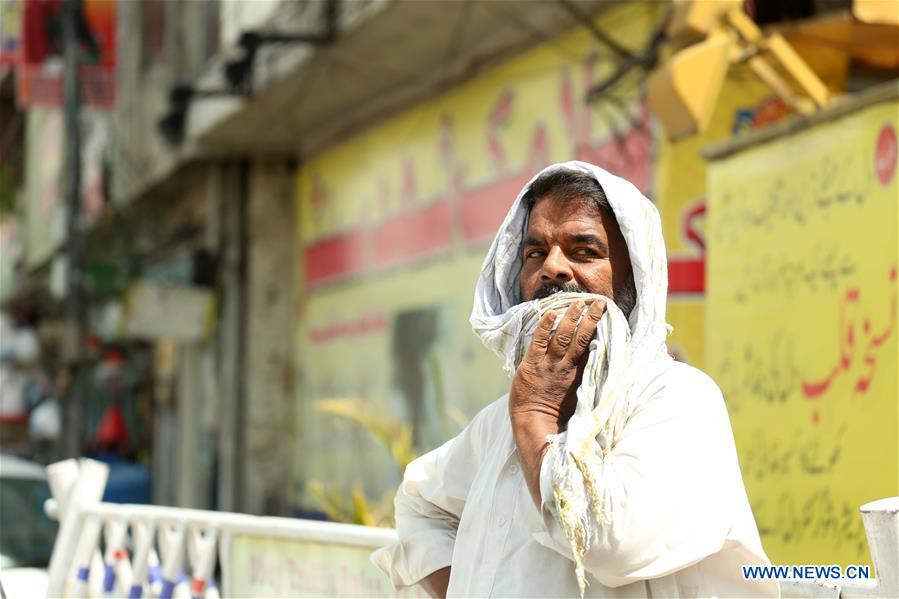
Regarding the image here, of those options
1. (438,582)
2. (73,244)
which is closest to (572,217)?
(438,582)

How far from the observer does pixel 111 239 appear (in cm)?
1767

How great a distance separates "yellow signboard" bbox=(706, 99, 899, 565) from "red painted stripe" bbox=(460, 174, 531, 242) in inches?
144

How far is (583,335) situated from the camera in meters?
2.13

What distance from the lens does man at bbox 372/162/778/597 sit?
6.40 ft

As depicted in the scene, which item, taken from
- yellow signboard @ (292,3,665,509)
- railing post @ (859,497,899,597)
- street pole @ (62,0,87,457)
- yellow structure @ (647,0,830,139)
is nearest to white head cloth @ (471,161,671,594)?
railing post @ (859,497,899,597)

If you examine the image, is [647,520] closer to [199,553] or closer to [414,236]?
[199,553]

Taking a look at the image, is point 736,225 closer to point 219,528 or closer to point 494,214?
point 219,528

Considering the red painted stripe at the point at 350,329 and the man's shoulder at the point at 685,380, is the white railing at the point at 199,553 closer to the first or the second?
the man's shoulder at the point at 685,380

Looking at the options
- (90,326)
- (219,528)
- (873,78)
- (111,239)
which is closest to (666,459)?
(219,528)

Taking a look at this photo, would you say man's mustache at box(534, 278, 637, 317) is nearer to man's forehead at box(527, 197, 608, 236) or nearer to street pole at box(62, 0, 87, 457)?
man's forehead at box(527, 197, 608, 236)

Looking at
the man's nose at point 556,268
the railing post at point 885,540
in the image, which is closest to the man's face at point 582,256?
the man's nose at point 556,268

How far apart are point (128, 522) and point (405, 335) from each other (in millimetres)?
5969

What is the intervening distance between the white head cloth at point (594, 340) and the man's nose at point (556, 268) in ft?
0.20

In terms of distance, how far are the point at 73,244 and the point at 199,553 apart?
8.33m
